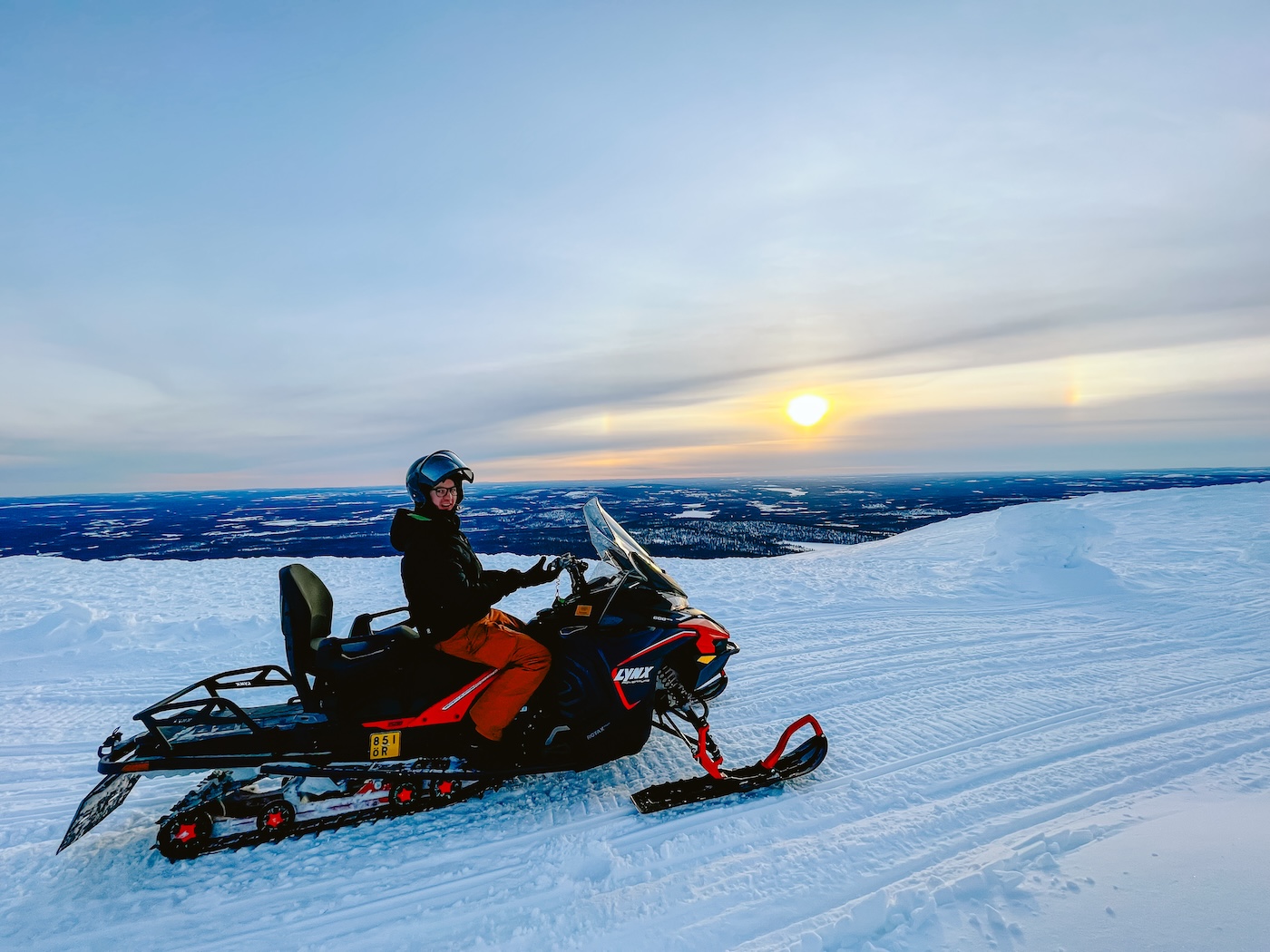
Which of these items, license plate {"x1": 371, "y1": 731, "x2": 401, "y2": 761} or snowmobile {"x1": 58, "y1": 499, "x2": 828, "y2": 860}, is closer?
snowmobile {"x1": 58, "y1": 499, "x2": 828, "y2": 860}

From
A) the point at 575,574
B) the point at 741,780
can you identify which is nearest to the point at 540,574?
the point at 575,574

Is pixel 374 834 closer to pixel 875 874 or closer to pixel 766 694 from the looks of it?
pixel 875 874

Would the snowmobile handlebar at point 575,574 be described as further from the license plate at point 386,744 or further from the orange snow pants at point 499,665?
the license plate at point 386,744

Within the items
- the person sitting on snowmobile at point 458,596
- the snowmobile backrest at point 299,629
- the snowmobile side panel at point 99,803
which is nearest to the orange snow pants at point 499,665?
the person sitting on snowmobile at point 458,596

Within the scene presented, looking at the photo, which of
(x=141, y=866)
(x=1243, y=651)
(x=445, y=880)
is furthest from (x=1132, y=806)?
(x=141, y=866)

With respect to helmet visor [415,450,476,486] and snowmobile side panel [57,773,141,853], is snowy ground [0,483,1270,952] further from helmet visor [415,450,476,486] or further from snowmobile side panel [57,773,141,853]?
helmet visor [415,450,476,486]

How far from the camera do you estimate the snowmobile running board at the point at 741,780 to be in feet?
10.8

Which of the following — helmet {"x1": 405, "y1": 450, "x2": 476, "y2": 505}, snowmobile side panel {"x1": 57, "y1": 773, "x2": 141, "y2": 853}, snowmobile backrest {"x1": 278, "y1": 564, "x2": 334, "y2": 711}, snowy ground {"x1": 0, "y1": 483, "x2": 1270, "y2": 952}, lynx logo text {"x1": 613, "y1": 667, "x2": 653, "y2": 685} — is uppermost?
helmet {"x1": 405, "y1": 450, "x2": 476, "y2": 505}

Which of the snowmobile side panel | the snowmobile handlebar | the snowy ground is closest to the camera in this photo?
the snowy ground

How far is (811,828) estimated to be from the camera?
306 centimetres

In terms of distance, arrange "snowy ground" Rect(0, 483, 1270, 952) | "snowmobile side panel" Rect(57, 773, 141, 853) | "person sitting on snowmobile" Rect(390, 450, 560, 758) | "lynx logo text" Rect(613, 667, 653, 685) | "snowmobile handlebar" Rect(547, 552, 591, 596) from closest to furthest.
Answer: "snowy ground" Rect(0, 483, 1270, 952), "snowmobile side panel" Rect(57, 773, 141, 853), "person sitting on snowmobile" Rect(390, 450, 560, 758), "lynx logo text" Rect(613, 667, 653, 685), "snowmobile handlebar" Rect(547, 552, 591, 596)

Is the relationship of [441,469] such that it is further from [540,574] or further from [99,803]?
[99,803]

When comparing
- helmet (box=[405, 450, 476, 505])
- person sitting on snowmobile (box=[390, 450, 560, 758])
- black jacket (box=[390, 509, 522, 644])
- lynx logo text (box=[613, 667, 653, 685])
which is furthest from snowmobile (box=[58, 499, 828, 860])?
helmet (box=[405, 450, 476, 505])

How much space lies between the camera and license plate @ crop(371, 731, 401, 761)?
3.30 meters
